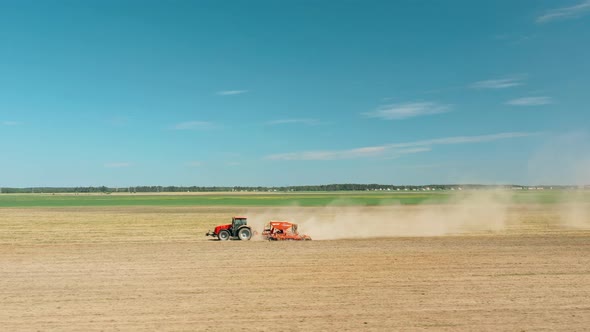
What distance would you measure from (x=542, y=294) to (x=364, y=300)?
22.1ft

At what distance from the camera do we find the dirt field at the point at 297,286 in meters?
15.4

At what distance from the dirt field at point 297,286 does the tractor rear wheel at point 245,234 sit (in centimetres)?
196

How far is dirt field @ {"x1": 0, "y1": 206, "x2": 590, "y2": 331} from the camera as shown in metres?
15.4

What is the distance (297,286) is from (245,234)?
694 inches

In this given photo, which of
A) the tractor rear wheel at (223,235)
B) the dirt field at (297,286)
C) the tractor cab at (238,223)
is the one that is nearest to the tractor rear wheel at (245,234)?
the tractor cab at (238,223)

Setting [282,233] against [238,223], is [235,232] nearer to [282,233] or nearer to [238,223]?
[238,223]

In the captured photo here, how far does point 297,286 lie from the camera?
20297 mm

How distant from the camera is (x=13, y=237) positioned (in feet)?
136

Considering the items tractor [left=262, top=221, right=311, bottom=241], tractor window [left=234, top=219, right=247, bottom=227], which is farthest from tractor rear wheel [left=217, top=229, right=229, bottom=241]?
tractor [left=262, top=221, right=311, bottom=241]

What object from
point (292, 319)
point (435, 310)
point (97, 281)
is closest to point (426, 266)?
point (435, 310)

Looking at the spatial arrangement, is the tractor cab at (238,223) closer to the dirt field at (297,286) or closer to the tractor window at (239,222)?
the tractor window at (239,222)

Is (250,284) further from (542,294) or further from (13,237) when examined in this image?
(13,237)

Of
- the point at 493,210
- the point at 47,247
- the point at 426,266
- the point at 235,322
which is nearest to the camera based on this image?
the point at 235,322

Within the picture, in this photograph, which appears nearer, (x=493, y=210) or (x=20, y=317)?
(x=20, y=317)
